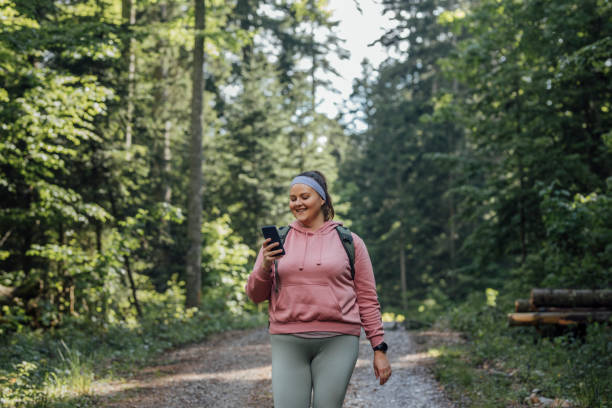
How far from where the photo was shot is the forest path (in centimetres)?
684

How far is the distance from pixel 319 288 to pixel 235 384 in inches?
215

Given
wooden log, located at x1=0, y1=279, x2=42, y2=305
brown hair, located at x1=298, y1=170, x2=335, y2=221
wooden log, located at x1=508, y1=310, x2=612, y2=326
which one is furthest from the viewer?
wooden log, located at x1=0, y1=279, x2=42, y2=305

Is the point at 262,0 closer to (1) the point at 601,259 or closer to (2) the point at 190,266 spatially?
(2) the point at 190,266

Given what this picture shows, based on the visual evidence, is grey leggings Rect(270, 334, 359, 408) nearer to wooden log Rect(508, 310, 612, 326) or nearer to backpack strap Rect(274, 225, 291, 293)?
backpack strap Rect(274, 225, 291, 293)

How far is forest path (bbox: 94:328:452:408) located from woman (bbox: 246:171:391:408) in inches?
154

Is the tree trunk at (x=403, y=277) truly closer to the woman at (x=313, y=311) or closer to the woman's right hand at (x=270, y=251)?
the woman at (x=313, y=311)

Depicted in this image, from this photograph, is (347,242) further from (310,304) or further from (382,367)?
(382,367)

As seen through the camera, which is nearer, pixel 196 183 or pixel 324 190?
pixel 324 190

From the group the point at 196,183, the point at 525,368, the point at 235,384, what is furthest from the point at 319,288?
the point at 196,183

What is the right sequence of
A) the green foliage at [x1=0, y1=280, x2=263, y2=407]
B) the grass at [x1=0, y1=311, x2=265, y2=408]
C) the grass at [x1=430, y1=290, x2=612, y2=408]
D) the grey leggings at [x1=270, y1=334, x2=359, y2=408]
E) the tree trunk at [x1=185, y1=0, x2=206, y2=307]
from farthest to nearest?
the tree trunk at [x1=185, y1=0, x2=206, y2=307]
the green foliage at [x1=0, y1=280, x2=263, y2=407]
the grass at [x1=0, y1=311, x2=265, y2=408]
the grass at [x1=430, y1=290, x2=612, y2=408]
the grey leggings at [x1=270, y1=334, x2=359, y2=408]

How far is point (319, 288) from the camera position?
9.81ft

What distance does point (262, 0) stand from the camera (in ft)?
85.9

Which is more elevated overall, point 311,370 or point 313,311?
point 313,311

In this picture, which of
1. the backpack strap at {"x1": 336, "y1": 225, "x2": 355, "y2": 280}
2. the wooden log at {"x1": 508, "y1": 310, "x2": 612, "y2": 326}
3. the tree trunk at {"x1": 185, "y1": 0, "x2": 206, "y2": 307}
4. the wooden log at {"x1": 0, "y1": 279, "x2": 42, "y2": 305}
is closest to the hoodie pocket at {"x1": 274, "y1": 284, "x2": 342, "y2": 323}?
the backpack strap at {"x1": 336, "y1": 225, "x2": 355, "y2": 280}
